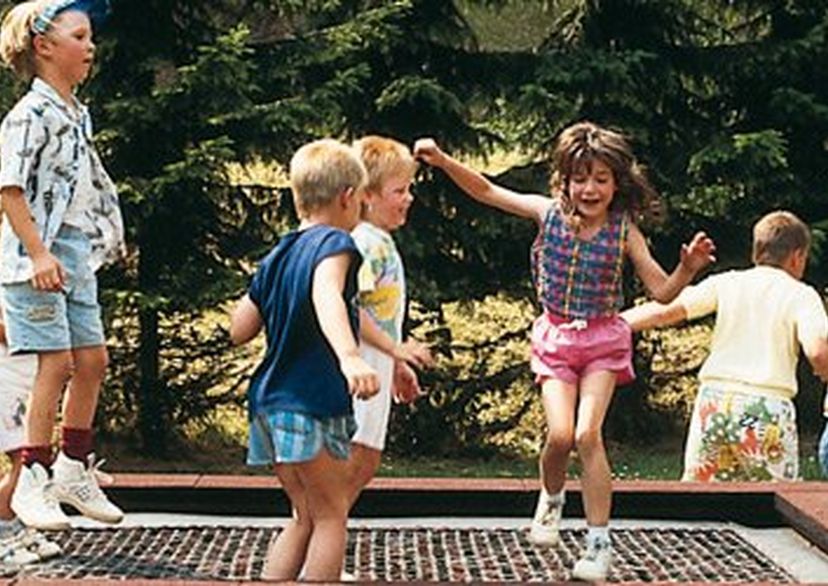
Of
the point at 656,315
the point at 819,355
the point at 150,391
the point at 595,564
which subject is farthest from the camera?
the point at 150,391

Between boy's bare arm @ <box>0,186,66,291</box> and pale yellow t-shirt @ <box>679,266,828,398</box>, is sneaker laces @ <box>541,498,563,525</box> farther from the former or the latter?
boy's bare arm @ <box>0,186,66,291</box>

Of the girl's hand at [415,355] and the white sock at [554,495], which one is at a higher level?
the girl's hand at [415,355]

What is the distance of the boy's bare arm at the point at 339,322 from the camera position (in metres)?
4.63

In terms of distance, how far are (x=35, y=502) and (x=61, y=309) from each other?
0.63 m

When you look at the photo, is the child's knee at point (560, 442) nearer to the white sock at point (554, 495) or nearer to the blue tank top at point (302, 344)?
the white sock at point (554, 495)

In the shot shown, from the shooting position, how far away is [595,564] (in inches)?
222

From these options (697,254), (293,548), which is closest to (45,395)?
(293,548)

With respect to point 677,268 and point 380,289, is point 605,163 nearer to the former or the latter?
point 677,268

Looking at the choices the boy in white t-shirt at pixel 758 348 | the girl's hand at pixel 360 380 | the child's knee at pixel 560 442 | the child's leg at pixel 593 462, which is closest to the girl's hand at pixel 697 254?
the child's leg at pixel 593 462

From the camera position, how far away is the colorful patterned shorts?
23.7ft

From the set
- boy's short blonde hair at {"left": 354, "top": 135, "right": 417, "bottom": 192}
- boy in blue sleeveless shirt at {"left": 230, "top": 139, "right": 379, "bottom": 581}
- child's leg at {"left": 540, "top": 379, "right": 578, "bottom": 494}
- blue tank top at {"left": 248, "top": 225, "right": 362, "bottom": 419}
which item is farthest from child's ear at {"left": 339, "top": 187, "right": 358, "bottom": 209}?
child's leg at {"left": 540, "top": 379, "right": 578, "bottom": 494}

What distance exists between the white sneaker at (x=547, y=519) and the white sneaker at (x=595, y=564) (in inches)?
22.5

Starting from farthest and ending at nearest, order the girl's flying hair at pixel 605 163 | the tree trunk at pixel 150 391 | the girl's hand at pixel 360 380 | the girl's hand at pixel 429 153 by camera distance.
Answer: the tree trunk at pixel 150 391 < the girl's hand at pixel 429 153 < the girl's flying hair at pixel 605 163 < the girl's hand at pixel 360 380

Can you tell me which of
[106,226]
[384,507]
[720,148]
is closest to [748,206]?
[720,148]
